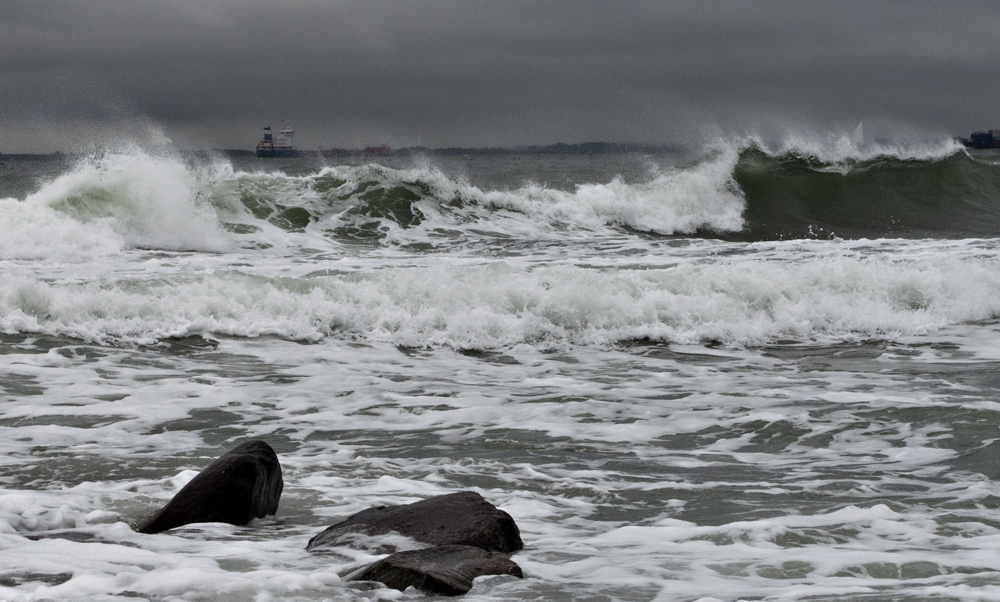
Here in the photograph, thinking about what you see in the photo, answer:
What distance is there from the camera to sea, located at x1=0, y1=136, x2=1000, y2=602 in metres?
3.61

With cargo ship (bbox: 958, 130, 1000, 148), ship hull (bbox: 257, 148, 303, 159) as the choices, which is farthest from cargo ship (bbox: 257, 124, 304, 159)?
cargo ship (bbox: 958, 130, 1000, 148)

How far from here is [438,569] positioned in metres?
3.25

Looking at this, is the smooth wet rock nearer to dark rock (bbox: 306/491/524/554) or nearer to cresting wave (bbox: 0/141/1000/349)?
dark rock (bbox: 306/491/524/554)

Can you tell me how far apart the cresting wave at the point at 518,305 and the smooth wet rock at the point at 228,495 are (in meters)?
5.15

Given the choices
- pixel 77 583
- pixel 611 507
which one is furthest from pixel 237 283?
pixel 77 583

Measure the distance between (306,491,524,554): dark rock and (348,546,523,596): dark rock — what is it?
155 millimetres

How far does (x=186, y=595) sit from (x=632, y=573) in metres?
1.60

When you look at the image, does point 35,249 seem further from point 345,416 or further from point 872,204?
point 872,204

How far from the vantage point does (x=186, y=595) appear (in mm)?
3135

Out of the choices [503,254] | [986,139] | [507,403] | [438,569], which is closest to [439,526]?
[438,569]

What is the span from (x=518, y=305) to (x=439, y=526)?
665 cm

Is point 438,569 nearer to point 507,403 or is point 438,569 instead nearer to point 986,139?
point 507,403

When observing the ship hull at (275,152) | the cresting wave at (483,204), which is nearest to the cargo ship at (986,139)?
the cresting wave at (483,204)

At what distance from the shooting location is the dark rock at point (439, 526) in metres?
3.67
